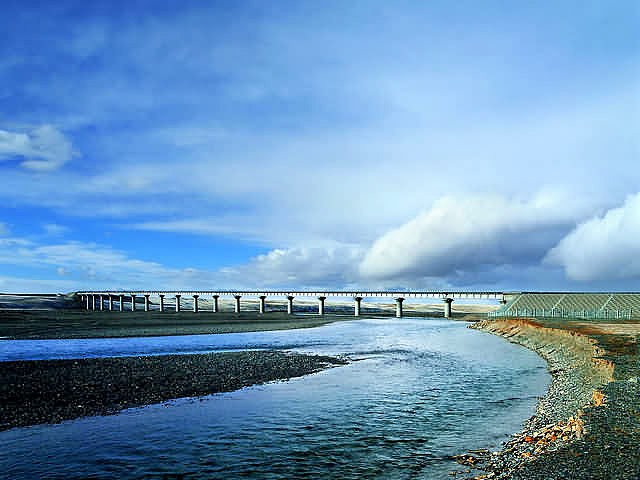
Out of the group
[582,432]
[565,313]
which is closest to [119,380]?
[582,432]

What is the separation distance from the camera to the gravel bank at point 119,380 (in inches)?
870

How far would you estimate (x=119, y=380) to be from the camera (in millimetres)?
28531

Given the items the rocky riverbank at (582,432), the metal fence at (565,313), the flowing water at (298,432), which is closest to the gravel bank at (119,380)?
the flowing water at (298,432)

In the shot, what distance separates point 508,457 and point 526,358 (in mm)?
32954

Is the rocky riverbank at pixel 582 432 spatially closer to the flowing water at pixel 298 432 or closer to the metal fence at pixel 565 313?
the flowing water at pixel 298 432

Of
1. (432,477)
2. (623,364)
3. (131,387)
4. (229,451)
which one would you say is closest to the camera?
(432,477)

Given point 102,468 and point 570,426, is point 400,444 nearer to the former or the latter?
point 570,426

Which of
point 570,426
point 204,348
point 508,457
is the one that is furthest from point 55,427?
point 204,348

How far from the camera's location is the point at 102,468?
48.8 ft

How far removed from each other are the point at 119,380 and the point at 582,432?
25.1m

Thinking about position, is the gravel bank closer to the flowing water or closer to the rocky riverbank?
the flowing water

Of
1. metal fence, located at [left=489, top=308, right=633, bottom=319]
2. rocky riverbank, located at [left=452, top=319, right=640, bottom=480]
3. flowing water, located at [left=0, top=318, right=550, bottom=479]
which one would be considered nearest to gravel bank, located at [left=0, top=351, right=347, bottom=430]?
flowing water, located at [left=0, top=318, right=550, bottom=479]

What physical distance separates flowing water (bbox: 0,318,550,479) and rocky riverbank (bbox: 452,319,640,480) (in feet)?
3.38

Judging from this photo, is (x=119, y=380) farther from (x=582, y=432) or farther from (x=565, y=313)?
(x=565, y=313)
